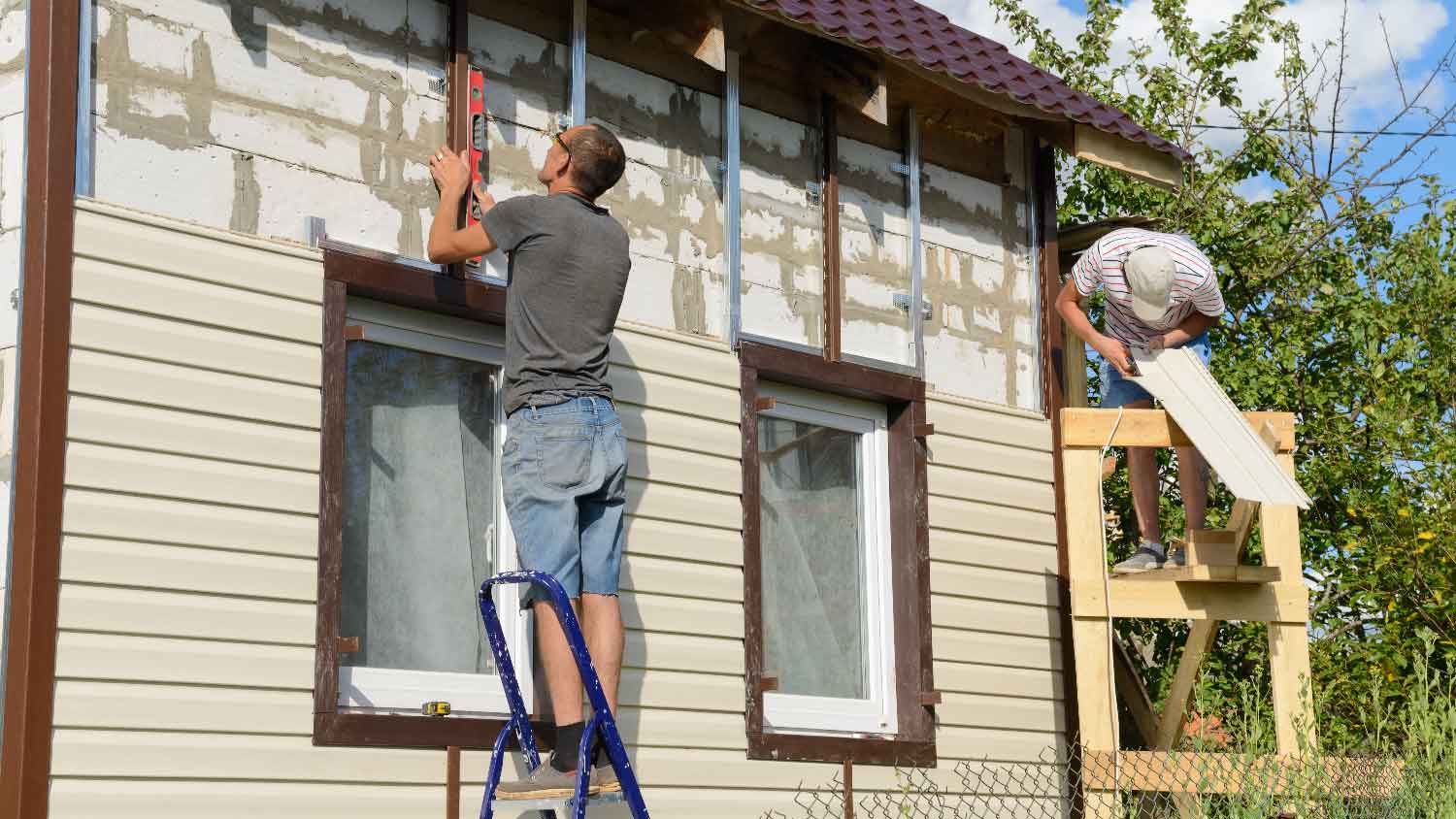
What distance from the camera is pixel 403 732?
6.03 m

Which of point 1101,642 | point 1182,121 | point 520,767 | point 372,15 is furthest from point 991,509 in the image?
point 1182,121

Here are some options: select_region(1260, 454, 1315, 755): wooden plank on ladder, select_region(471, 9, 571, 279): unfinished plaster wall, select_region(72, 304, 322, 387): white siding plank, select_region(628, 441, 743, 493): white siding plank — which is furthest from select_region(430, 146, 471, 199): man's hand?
select_region(1260, 454, 1315, 755): wooden plank on ladder

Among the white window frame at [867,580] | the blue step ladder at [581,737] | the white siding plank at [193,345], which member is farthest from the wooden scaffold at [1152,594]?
the white siding plank at [193,345]

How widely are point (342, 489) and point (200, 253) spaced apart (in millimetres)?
920

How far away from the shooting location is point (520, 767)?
6.36 meters

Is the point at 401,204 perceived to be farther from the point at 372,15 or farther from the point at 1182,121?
the point at 1182,121

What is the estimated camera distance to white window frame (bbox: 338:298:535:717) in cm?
614

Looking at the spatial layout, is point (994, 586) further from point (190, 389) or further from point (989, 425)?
point (190, 389)

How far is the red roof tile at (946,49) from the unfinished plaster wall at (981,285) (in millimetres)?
394

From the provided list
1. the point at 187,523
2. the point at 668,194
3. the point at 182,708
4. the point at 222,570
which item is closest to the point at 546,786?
the point at 182,708

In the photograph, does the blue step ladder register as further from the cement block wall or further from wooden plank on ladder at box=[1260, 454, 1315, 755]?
wooden plank on ladder at box=[1260, 454, 1315, 755]

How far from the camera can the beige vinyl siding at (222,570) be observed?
537 centimetres

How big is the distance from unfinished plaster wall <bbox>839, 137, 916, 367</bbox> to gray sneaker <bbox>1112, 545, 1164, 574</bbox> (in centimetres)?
136

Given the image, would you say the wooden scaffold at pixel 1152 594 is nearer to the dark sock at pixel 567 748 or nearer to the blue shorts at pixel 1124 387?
the blue shorts at pixel 1124 387
